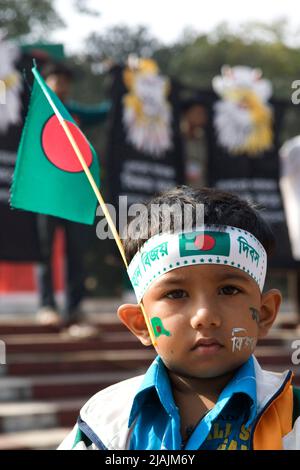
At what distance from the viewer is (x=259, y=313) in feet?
6.40

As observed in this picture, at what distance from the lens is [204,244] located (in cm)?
188

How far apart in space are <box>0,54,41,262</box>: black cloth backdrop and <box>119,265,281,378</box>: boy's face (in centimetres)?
526

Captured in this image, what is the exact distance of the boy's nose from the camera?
1799 millimetres

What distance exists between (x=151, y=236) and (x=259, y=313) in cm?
30

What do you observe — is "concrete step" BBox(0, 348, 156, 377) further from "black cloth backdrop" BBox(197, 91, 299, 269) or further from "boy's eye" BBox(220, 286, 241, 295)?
"boy's eye" BBox(220, 286, 241, 295)

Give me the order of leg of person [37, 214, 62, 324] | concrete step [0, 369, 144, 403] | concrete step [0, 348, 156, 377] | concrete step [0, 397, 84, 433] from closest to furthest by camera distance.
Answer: concrete step [0, 397, 84, 433] < concrete step [0, 369, 144, 403] < concrete step [0, 348, 156, 377] < leg of person [37, 214, 62, 324]

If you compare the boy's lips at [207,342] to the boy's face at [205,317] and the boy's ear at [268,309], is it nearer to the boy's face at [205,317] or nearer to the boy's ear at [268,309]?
the boy's face at [205,317]

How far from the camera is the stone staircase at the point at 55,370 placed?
5.83m

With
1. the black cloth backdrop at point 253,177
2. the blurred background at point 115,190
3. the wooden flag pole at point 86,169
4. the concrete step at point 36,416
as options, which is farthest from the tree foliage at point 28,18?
the wooden flag pole at point 86,169

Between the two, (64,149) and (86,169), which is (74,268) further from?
(86,169)

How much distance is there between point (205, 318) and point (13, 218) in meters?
5.60

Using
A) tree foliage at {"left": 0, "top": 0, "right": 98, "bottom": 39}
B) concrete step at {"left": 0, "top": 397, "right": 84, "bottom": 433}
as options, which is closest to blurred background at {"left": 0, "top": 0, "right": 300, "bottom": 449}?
concrete step at {"left": 0, "top": 397, "right": 84, "bottom": 433}
